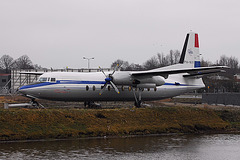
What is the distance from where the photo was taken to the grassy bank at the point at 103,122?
24.3m

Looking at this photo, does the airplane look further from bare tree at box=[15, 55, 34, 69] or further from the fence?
bare tree at box=[15, 55, 34, 69]

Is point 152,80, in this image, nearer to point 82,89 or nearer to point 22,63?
point 82,89

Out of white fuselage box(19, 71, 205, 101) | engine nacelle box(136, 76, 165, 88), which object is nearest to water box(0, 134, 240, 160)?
white fuselage box(19, 71, 205, 101)

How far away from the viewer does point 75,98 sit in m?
32.3

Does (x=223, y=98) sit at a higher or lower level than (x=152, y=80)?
lower

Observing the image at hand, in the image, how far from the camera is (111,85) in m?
33.1

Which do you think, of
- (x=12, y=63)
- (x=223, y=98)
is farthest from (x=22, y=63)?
(x=223, y=98)

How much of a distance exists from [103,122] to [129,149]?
21.2ft

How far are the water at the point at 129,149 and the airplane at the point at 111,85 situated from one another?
8.06m

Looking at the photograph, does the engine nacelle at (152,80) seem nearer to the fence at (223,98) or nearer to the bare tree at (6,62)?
the fence at (223,98)

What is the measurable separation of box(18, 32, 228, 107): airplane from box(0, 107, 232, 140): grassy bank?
11.6ft

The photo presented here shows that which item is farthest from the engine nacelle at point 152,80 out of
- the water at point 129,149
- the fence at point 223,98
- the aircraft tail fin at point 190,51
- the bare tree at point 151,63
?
the bare tree at point 151,63

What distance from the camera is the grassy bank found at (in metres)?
24.3

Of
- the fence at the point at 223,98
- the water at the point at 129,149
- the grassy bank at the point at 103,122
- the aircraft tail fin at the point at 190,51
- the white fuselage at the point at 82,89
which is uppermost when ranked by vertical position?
the aircraft tail fin at the point at 190,51
